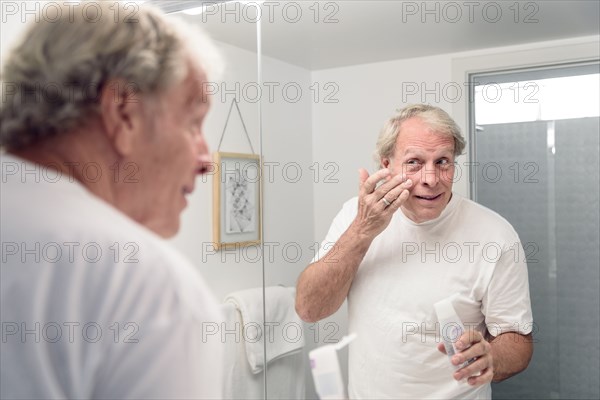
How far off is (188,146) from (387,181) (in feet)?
2.11

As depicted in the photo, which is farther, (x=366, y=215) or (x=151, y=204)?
(x=366, y=215)

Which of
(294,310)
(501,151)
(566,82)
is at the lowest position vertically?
(294,310)

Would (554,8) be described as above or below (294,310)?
above

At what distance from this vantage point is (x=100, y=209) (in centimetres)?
44

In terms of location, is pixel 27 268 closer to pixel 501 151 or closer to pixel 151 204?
pixel 151 204

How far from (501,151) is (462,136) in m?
0.08

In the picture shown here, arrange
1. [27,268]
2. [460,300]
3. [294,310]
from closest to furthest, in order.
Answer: [27,268], [460,300], [294,310]

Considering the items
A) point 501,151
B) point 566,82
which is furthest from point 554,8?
point 501,151

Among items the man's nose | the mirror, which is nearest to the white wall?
the mirror

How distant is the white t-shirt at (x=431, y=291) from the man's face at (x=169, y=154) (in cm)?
64

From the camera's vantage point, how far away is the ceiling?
1.10m

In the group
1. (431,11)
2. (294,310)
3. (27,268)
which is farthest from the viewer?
(294,310)

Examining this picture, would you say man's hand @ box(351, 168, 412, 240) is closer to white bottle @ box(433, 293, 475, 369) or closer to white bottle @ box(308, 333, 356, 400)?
white bottle @ box(433, 293, 475, 369)

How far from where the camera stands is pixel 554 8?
3.56 ft
